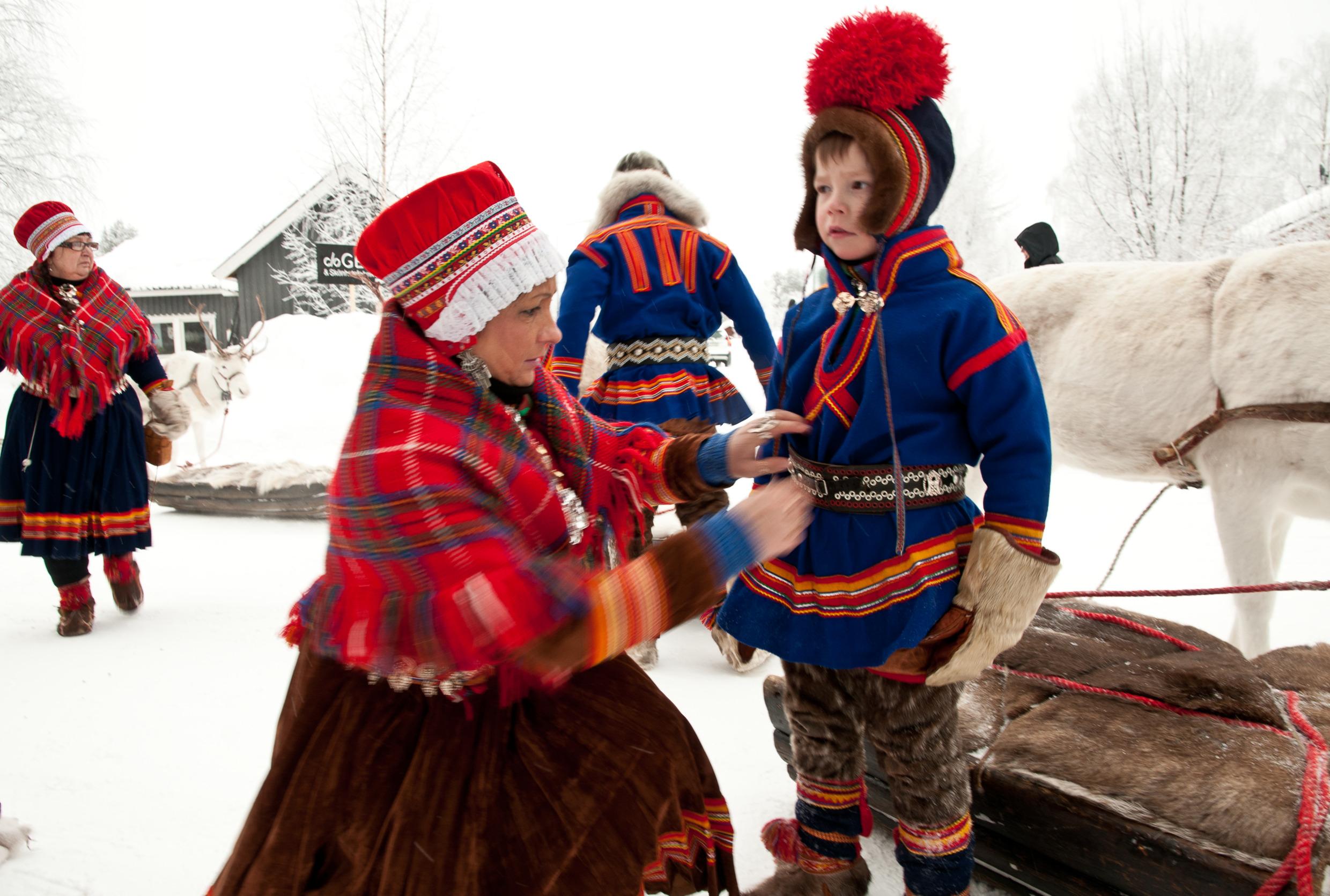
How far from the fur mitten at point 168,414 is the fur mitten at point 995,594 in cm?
440

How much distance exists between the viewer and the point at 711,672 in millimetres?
3488

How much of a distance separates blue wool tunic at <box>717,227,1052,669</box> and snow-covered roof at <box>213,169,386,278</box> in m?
18.0

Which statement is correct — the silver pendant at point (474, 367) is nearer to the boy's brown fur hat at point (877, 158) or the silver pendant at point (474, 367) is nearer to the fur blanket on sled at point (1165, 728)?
the boy's brown fur hat at point (877, 158)

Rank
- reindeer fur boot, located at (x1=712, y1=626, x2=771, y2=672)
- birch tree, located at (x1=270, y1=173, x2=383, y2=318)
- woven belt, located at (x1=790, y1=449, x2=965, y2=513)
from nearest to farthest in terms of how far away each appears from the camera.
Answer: woven belt, located at (x1=790, y1=449, x2=965, y2=513), reindeer fur boot, located at (x1=712, y1=626, x2=771, y2=672), birch tree, located at (x1=270, y1=173, x2=383, y2=318)

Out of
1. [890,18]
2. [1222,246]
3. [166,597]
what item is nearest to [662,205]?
[890,18]

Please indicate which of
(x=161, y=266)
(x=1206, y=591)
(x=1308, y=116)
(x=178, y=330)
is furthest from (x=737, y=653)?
(x=161, y=266)

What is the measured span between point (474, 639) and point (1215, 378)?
117 inches

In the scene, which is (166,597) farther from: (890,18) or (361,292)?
(361,292)

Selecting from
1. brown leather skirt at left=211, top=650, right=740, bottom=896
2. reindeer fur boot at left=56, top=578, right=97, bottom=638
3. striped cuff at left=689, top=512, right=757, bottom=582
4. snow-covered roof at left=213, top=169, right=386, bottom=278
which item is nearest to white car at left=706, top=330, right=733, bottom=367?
snow-covered roof at left=213, top=169, right=386, bottom=278

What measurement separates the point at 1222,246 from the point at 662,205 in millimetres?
14382

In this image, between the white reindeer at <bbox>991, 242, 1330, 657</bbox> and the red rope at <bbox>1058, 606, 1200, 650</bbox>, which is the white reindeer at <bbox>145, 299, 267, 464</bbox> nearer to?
the white reindeer at <bbox>991, 242, 1330, 657</bbox>

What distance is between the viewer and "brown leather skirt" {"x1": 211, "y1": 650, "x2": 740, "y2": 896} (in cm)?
131

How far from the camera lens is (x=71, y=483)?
4.13 m

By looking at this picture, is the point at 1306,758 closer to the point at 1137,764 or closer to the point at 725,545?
the point at 1137,764
